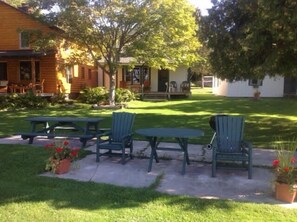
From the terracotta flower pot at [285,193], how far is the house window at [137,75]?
2518cm

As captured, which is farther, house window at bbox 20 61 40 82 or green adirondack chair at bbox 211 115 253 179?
house window at bbox 20 61 40 82

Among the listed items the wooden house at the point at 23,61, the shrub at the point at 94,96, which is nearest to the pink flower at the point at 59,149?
the shrub at the point at 94,96

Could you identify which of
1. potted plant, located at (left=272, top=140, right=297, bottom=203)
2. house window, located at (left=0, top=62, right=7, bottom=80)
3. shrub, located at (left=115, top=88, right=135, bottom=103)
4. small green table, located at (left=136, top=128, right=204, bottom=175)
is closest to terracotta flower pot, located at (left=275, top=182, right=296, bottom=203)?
potted plant, located at (left=272, top=140, right=297, bottom=203)

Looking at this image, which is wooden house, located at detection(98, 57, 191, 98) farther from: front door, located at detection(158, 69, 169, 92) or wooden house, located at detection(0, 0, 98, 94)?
wooden house, located at detection(0, 0, 98, 94)

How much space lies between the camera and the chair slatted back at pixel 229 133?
22.5 feet

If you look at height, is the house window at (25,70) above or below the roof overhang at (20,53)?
below

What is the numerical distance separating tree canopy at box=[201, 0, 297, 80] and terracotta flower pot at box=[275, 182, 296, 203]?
450 cm

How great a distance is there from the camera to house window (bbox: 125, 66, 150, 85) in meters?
30.2

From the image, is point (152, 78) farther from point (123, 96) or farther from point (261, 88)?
point (261, 88)

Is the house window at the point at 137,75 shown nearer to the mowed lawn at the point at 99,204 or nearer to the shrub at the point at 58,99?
the shrub at the point at 58,99

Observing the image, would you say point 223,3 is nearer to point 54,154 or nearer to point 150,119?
point 150,119

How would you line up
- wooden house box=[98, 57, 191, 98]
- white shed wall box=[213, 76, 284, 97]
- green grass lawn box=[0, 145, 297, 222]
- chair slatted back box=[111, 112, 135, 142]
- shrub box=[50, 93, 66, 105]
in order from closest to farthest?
green grass lawn box=[0, 145, 297, 222] < chair slatted back box=[111, 112, 135, 142] < shrub box=[50, 93, 66, 105] < white shed wall box=[213, 76, 284, 97] < wooden house box=[98, 57, 191, 98]

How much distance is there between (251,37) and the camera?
9.39 meters

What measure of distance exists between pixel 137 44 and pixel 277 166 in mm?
15264
